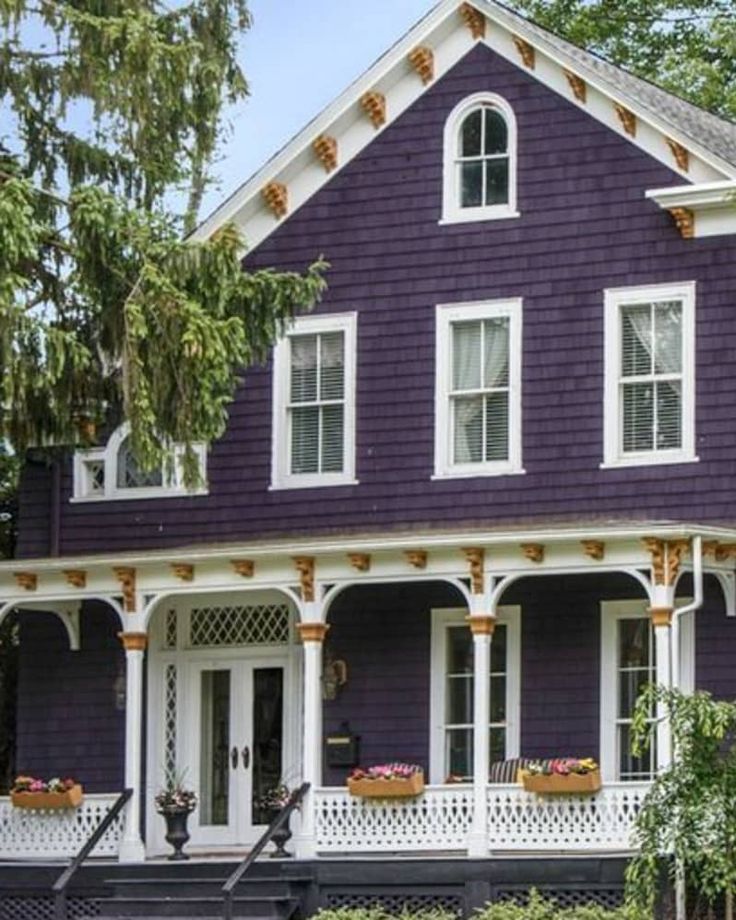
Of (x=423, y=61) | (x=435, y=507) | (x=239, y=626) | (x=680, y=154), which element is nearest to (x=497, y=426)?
(x=435, y=507)

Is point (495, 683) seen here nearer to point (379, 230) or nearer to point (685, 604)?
point (685, 604)

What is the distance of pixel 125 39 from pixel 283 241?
4173 mm

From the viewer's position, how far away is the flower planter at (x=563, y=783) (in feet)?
89.4

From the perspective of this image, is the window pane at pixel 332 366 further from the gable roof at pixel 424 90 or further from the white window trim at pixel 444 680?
the white window trim at pixel 444 680

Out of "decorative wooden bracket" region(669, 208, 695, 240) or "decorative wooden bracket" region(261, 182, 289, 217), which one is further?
"decorative wooden bracket" region(261, 182, 289, 217)

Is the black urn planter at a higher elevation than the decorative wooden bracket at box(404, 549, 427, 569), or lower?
lower

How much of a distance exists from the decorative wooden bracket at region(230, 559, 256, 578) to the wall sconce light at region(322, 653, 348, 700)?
164cm

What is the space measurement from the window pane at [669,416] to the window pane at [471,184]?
2939 mm

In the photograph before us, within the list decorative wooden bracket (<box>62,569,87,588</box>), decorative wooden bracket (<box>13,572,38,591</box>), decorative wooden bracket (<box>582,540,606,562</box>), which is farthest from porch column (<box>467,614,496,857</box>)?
decorative wooden bracket (<box>13,572,38,591</box>)

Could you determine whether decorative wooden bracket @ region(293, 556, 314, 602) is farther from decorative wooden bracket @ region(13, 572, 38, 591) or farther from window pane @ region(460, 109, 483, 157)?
window pane @ region(460, 109, 483, 157)

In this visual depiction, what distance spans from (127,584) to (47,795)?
231cm

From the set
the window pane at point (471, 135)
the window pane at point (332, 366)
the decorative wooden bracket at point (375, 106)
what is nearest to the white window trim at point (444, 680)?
the window pane at point (332, 366)

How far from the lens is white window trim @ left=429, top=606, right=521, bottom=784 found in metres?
29.3

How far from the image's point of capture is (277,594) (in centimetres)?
3075
